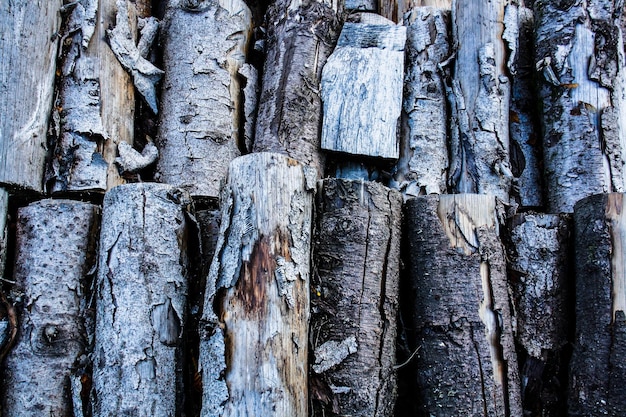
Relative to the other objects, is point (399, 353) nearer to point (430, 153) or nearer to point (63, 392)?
point (430, 153)

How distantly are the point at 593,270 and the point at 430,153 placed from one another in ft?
2.87

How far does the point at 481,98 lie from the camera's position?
9.13 feet

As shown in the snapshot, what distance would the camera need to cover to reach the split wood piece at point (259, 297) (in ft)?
6.62

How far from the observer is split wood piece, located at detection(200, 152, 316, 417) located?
79.4 inches

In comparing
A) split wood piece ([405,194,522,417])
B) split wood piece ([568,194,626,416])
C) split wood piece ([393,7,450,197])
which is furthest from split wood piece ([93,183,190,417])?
split wood piece ([568,194,626,416])

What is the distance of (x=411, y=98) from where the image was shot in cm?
289

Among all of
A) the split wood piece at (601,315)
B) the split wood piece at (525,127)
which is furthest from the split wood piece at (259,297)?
the split wood piece at (525,127)

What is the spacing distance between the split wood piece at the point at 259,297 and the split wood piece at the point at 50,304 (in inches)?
22.5

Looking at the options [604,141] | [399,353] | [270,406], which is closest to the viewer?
[270,406]

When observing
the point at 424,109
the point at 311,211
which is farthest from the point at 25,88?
the point at 424,109

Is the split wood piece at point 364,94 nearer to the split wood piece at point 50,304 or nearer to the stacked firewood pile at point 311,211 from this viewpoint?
the stacked firewood pile at point 311,211

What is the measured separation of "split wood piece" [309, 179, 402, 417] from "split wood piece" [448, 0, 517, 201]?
1.69 ft

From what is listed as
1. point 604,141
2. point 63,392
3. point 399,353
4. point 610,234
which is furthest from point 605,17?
point 63,392

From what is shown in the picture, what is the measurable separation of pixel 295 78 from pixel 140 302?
1248mm
